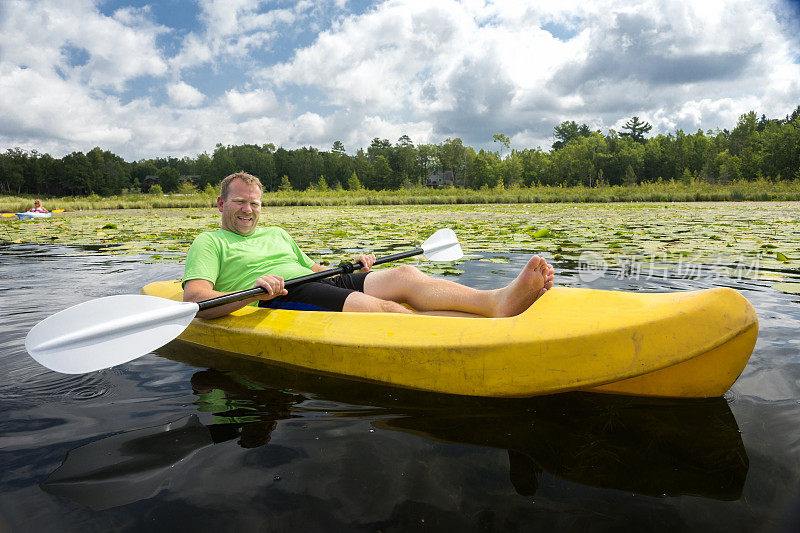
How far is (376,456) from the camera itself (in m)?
1.49

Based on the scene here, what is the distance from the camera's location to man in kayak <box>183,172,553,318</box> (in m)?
2.18

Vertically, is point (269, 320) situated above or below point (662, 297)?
below

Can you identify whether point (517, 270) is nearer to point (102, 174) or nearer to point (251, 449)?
point (251, 449)

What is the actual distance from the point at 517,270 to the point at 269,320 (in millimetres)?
2937

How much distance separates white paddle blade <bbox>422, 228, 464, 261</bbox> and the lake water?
1744mm

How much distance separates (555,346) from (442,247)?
7.15ft

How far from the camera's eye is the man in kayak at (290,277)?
2.18 metres

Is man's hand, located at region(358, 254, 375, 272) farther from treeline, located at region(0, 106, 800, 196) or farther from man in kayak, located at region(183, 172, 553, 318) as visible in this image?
treeline, located at region(0, 106, 800, 196)

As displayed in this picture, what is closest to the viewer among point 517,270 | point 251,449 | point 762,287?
point 251,449

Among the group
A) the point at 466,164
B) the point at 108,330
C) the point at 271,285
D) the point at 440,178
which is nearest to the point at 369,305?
the point at 271,285

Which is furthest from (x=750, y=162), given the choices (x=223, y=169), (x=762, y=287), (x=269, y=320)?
(x=223, y=169)

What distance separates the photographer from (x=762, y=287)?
3.47 m

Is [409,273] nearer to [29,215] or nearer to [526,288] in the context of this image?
[526,288]

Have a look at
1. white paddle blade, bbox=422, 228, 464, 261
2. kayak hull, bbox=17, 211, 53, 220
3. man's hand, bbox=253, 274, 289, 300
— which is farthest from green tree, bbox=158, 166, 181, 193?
man's hand, bbox=253, 274, 289, 300
